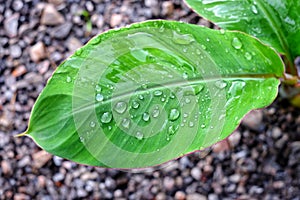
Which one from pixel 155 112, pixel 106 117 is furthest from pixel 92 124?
pixel 155 112

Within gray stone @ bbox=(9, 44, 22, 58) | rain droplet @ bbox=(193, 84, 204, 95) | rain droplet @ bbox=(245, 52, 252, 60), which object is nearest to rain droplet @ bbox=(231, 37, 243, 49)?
rain droplet @ bbox=(245, 52, 252, 60)

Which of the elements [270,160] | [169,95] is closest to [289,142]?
[270,160]

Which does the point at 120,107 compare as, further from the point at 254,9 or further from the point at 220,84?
the point at 254,9

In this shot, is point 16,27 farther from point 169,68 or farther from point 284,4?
point 284,4

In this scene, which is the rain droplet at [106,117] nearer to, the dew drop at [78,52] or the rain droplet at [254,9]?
the dew drop at [78,52]

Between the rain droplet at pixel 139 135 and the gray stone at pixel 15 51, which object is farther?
the gray stone at pixel 15 51

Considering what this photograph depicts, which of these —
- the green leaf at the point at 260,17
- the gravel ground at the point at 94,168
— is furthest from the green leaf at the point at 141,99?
the gravel ground at the point at 94,168
